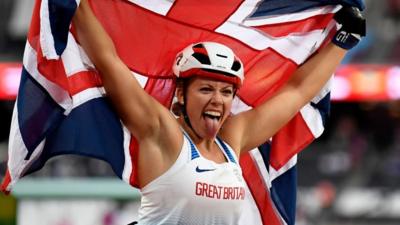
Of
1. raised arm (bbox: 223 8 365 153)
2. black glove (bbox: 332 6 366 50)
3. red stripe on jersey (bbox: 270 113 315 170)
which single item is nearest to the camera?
raised arm (bbox: 223 8 365 153)

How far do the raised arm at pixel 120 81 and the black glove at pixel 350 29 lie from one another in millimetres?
1303

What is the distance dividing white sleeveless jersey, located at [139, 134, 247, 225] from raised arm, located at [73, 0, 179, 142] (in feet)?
0.65

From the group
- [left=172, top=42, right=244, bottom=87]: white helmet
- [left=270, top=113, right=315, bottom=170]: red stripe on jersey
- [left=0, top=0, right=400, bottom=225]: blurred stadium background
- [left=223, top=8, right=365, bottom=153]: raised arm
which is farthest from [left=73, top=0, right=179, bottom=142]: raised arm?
[left=0, top=0, right=400, bottom=225]: blurred stadium background

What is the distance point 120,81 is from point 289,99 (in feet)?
3.72

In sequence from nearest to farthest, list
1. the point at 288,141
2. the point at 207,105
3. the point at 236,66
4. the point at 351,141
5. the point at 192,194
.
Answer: the point at 192,194
the point at 207,105
the point at 236,66
the point at 288,141
the point at 351,141

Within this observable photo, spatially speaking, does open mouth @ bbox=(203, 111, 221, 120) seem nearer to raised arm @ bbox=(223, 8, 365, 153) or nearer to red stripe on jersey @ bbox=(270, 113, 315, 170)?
raised arm @ bbox=(223, 8, 365, 153)

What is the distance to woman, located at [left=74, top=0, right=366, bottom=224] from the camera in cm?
640

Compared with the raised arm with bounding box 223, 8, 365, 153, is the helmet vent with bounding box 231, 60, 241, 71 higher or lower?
higher

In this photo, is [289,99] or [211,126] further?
[289,99]

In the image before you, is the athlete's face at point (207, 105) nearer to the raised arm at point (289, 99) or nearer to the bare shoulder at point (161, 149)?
the bare shoulder at point (161, 149)

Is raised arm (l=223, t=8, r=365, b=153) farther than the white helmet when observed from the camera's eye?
Yes

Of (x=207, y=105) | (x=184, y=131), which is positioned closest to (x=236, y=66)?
(x=207, y=105)

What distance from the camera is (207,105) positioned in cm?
649

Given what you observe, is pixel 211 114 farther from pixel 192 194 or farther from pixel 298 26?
pixel 298 26
